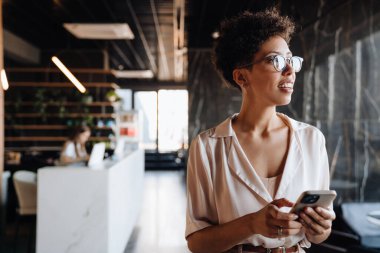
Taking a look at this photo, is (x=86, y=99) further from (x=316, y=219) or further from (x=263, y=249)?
(x=316, y=219)

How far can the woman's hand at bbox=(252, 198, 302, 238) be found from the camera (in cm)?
107

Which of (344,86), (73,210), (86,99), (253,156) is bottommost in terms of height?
(73,210)

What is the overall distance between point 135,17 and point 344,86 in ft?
16.5

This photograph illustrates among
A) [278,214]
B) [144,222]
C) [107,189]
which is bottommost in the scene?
[144,222]

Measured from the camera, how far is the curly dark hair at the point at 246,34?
4.33 ft

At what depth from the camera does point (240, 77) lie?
1379 mm

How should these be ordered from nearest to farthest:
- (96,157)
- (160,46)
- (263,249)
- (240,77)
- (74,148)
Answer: (263,249)
(240,77)
(96,157)
(74,148)
(160,46)

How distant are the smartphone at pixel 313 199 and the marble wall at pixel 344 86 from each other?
2.87 metres

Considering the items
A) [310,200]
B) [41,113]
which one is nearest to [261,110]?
[310,200]

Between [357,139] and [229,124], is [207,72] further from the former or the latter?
[229,124]

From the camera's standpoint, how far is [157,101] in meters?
17.7

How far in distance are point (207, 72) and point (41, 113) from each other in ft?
14.8

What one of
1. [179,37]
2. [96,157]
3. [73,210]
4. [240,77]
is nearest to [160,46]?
[179,37]

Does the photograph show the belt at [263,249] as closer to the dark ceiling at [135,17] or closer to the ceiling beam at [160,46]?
the dark ceiling at [135,17]
